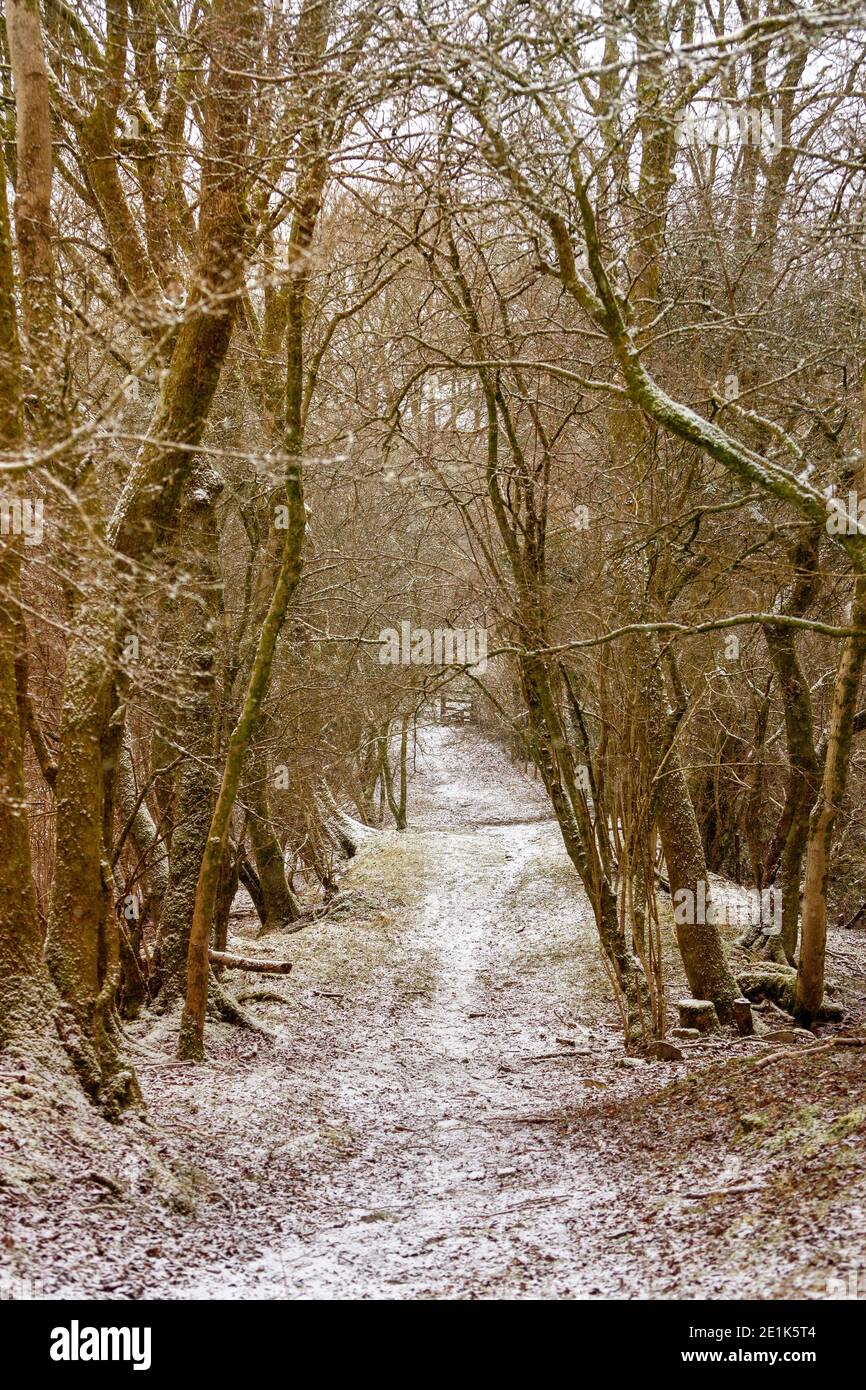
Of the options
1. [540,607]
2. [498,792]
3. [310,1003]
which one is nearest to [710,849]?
[310,1003]

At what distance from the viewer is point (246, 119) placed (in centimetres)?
698

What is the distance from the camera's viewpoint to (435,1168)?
21.6 feet

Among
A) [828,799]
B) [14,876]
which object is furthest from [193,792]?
[828,799]

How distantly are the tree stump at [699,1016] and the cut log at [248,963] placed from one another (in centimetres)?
463

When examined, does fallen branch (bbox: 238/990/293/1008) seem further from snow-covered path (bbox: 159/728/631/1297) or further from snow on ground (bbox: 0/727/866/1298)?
snow-covered path (bbox: 159/728/631/1297)

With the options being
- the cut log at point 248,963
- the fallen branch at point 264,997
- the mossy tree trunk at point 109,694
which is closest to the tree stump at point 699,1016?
the fallen branch at point 264,997

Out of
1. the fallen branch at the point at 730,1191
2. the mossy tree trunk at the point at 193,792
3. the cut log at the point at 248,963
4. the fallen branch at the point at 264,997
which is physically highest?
the mossy tree trunk at the point at 193,792

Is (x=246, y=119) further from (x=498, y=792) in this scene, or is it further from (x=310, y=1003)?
(x=498, y=792)

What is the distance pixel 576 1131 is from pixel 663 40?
6431 millimetres

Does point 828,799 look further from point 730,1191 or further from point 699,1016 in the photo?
point 730,1191

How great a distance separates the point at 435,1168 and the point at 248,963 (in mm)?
5161

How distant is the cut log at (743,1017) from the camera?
9602 mm

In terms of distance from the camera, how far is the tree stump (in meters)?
9.37

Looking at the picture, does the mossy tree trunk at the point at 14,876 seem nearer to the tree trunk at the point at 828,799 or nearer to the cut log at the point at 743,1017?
the tree trunk at the point at 828,799
